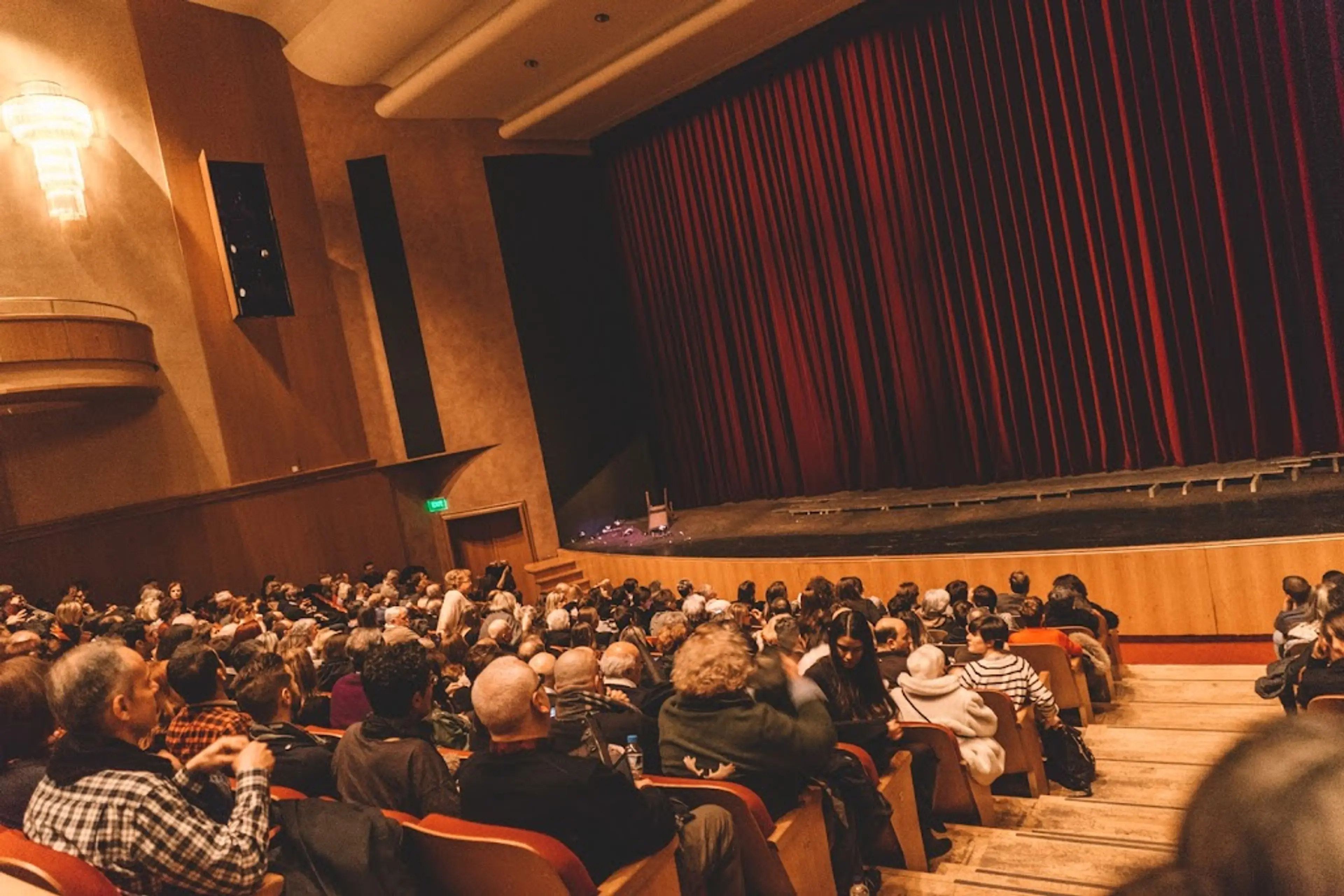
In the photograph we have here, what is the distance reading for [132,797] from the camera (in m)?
1.71

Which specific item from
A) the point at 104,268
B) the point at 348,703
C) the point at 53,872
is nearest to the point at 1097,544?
the point at 348,703

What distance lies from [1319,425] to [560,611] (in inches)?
248

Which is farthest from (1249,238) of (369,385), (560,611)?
(369,385)

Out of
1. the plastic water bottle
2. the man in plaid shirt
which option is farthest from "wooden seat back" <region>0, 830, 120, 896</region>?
the plastic water bottle

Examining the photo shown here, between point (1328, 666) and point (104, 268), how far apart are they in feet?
34.3

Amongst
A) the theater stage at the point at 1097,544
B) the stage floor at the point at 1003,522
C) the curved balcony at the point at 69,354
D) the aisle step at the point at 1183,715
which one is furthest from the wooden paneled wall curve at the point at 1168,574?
the curved balcony at the point at 69,354

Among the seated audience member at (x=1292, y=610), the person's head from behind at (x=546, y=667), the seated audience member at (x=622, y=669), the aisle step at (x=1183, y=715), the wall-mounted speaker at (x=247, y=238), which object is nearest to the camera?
the seated audience member at (x=622, y=669)

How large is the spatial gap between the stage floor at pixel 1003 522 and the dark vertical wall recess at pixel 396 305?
2433 millimetres

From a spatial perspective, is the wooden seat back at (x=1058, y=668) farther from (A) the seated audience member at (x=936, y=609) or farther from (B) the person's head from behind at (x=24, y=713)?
(B) the person's head from behind at (x=24, y=713)

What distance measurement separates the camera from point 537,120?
11289 millimetres

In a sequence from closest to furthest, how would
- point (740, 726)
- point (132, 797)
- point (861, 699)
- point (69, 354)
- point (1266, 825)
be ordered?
point (1266, 825)
point (132, 797)
point (740, 726)
point (861, 699)
point (69, 354)

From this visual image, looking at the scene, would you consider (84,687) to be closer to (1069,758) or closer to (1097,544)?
(1069,758)

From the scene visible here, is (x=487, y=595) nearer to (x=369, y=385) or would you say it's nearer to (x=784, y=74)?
(x=369, y=385)

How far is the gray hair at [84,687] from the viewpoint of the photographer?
179 centimetres
